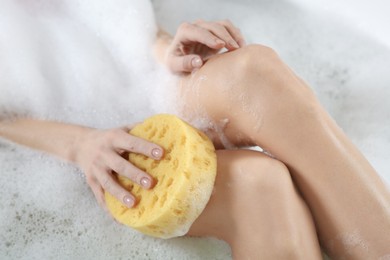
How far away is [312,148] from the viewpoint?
0.70 m

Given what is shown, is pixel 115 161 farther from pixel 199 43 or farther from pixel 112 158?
pixel 199 43

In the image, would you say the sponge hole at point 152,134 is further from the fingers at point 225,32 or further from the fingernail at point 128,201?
the fingers at point 225,32

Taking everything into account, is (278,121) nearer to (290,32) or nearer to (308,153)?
(308,153)

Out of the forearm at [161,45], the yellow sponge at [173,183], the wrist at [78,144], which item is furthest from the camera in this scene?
the forearm at [161,45]

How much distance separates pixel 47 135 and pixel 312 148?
45cm

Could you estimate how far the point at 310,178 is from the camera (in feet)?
2.33

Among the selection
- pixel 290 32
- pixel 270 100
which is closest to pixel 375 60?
pixel 290 32

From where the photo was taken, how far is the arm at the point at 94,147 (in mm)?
710

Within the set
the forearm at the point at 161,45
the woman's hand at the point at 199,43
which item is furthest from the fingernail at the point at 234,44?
the forearm at the point at 161,45

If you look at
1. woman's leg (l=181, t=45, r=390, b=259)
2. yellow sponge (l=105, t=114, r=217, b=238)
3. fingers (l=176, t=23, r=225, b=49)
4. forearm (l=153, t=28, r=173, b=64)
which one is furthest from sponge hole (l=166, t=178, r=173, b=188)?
forearm (l=153, t=28, r=173, b=64)

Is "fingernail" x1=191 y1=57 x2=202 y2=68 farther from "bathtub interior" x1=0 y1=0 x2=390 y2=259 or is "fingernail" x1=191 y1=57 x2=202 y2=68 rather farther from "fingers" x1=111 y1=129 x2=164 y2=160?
"bathtub interior" x1=0 y1=0 x2=390 y2=259

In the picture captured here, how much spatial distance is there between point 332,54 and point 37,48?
72 centimetres

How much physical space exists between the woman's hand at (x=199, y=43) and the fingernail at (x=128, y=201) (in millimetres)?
260

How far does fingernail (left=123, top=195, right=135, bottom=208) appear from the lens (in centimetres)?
70
